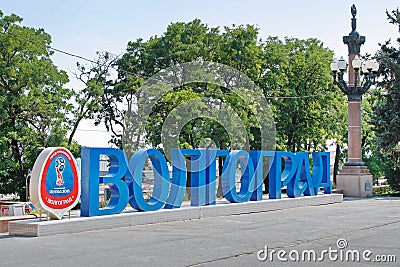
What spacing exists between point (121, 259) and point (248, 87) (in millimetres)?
26565

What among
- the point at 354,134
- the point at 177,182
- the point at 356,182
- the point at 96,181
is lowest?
the point at 356,182

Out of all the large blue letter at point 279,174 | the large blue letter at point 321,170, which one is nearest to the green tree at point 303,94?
the large blue letter at point 321,170

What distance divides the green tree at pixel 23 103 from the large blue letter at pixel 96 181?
15894 millimetres

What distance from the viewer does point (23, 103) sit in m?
30.5

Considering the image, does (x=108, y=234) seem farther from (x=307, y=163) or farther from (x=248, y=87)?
(x=248, y=87)

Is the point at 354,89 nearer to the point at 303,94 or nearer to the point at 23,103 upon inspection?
the point at 303,94

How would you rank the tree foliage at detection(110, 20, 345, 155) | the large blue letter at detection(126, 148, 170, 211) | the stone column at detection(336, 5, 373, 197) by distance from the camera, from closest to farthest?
the large blue letter at detection(126, 148, 170, 211) → the stone column at detection(336, 5, 373, 197) → the tree foliage at detection(110, 20, 345, 155)

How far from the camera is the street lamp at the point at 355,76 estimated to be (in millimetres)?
27655

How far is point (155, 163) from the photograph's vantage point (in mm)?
17000

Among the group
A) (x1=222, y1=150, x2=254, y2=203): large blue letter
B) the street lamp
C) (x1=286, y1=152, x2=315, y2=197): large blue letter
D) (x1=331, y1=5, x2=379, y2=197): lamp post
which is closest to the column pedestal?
(x1=331, y1=5, x2=379, y2=197): lamp post

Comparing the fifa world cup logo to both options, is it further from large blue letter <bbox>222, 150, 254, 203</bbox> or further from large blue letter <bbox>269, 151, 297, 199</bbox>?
large blue letter <bbox>269, 151, 297, 199</bbox>

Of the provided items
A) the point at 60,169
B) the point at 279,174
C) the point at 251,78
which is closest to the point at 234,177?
the point at 279,174

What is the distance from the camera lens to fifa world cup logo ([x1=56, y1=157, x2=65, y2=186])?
14102 millimetres

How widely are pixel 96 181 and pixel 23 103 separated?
1713cm
